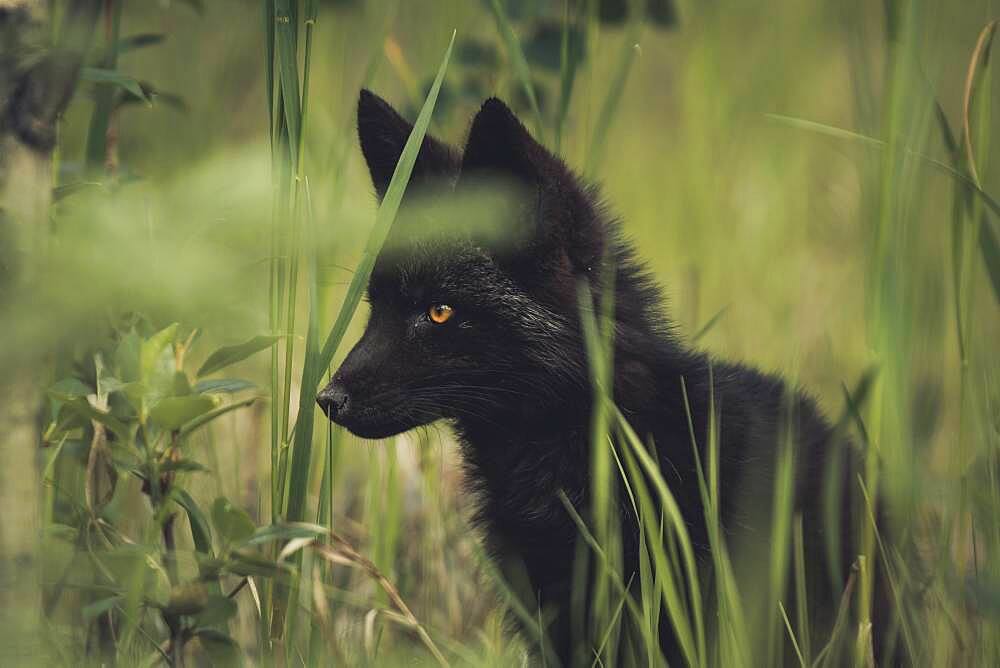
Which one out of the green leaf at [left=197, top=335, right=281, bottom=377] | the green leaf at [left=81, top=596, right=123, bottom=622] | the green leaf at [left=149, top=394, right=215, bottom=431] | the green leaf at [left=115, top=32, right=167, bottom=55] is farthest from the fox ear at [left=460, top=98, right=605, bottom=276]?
the green leaf at [left=81, top=596, right=123, bottom=622]

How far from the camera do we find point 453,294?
2590 millimetres

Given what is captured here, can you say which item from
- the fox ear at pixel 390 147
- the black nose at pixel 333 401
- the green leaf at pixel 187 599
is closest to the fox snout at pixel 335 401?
the black nose at pixel 333 401

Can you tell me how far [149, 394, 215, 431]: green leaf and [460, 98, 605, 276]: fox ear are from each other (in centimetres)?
92

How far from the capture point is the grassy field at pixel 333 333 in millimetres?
1148

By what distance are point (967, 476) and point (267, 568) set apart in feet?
3.80

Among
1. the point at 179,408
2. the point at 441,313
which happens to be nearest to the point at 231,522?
the point at 179,408

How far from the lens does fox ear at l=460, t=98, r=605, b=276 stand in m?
2.38

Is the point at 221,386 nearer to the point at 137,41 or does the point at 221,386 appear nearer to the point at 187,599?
the point at 187,599

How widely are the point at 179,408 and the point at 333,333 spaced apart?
0.98 feet

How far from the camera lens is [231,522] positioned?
169 cm

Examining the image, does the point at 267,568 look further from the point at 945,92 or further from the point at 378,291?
the point at 945,92

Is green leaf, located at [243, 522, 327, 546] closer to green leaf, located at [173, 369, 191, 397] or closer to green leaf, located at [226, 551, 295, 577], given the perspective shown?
green leaf, located at [226, 551, 295, 577]

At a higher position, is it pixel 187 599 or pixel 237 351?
pixel 237 351

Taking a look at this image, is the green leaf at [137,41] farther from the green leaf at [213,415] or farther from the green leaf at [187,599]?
the green leaf at [187,599]
